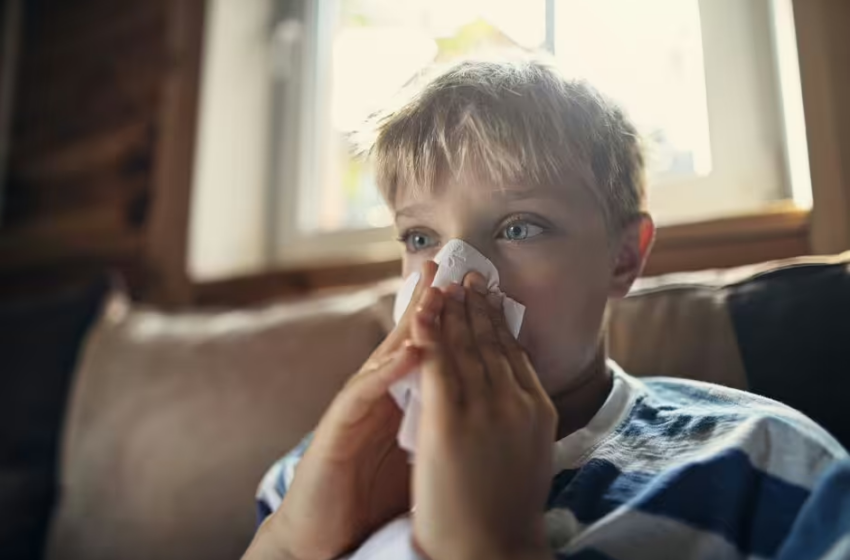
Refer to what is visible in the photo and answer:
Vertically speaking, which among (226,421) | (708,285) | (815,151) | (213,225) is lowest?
(226,421)

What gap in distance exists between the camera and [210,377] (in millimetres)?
956

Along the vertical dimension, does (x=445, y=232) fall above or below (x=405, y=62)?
below

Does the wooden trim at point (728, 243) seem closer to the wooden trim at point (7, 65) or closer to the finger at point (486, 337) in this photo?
the finger at point (486, 337)

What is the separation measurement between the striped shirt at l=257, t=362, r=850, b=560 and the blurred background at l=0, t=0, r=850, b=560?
87 mm

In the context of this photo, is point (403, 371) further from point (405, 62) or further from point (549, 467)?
point (405, 62)

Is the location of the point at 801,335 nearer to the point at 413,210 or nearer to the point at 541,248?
the point at 541,248

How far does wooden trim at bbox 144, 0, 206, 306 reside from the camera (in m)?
1.46

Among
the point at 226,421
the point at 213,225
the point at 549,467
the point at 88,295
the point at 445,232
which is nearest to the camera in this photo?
the point at 549,467

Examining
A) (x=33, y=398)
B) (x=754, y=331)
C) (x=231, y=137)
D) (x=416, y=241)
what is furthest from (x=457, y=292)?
(x=231, y=137)

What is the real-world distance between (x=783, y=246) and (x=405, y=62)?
17.0 inches

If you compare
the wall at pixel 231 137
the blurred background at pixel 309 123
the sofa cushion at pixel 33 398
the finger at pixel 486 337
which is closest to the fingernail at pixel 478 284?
the finger at pixel 486 337

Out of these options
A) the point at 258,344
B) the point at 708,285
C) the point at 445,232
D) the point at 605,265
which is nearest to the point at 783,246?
the point at 708,285

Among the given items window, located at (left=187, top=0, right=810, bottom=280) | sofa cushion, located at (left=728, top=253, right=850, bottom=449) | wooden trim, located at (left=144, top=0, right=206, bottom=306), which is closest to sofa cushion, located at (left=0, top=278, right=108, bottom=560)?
wooden trim, located at (left=144, top=0, right=206, bottom=306)

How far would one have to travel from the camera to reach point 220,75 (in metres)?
1.53
